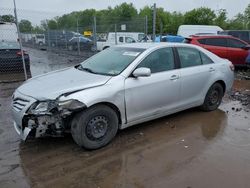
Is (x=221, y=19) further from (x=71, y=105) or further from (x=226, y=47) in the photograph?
(x=71, y=105)

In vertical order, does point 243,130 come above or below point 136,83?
below

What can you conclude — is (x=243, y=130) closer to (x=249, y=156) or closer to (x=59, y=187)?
(x=249, y=156)

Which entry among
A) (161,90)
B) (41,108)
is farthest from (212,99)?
(41,108)

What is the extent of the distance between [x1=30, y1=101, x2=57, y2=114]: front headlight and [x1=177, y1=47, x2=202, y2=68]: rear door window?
2.71 m

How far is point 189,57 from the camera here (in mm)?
5680

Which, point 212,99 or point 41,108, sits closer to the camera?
point 41,108

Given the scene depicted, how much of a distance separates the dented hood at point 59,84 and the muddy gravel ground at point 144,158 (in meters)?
0.92

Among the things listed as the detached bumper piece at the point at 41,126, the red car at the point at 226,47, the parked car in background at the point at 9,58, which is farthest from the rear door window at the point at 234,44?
the detached bumper piece at the point at 41,126

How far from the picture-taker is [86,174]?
3654 mm

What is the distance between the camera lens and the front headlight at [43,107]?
12.9ft

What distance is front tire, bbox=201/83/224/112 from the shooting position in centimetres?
608

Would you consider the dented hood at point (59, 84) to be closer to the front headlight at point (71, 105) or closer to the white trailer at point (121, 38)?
the front headlight at point (71, 105)

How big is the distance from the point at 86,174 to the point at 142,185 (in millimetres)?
767

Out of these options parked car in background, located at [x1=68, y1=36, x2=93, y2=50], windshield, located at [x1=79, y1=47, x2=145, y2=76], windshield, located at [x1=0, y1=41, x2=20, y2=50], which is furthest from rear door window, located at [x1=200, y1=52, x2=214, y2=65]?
parked car in background, located at [x1=68, y1=36, x2=93, y2=50]
